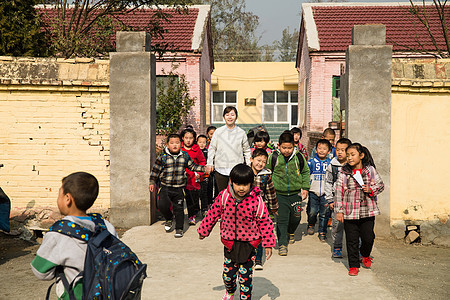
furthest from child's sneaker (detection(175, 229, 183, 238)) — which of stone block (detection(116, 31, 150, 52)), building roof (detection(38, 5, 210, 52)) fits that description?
building roof (detection(38, 5, 210, 52))

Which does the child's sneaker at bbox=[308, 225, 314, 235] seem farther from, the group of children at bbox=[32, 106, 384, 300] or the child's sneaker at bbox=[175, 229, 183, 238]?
the child's sneaker at bbox=[175, 229, 183, 238]

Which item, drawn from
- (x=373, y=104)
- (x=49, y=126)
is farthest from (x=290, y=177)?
(x=49, y=126)

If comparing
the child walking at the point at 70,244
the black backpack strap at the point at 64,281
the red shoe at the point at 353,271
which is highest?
the child walking at the point at 70,244

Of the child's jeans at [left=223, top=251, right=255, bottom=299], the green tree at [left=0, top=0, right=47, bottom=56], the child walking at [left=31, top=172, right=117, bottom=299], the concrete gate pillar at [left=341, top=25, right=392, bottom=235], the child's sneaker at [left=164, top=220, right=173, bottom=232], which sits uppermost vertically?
the green tree at [left=0, top=0, right=47, bottom=56]

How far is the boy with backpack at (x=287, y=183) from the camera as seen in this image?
679cm

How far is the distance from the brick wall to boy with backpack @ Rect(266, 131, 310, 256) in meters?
3.04

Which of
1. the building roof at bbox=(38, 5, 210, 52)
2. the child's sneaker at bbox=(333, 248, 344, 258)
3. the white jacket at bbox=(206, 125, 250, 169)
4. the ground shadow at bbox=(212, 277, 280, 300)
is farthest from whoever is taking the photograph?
the building roof at bbox=(38, 5, 210, 52)

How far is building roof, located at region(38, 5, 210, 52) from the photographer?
16.7 meters

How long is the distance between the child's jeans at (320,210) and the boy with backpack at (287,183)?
0.79 metres

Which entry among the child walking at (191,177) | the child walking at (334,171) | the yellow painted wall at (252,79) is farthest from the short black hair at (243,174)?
the yellow painted wall at (252,79)

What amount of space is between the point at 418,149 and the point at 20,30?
897cm

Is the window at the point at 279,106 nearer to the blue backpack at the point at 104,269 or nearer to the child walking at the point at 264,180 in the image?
the child walking at the point at 264,180

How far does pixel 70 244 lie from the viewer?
9.68ft

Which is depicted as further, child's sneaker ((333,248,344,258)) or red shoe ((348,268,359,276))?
child's sneaker ((333,248,344,258))
